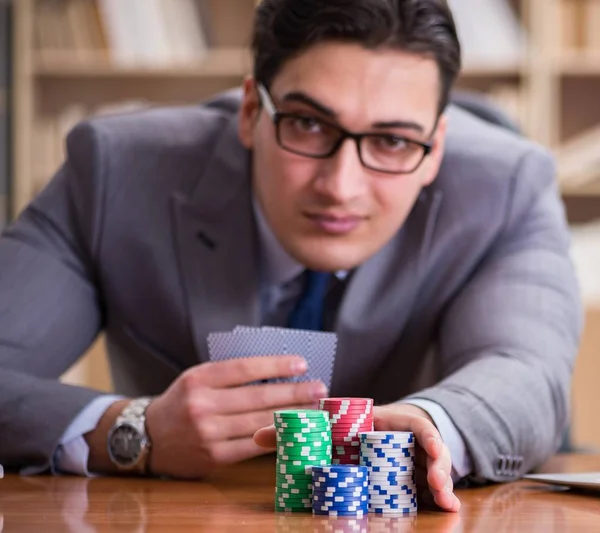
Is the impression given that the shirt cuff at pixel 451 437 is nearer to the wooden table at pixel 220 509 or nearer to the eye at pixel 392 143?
the wooden table at pixel 220 509

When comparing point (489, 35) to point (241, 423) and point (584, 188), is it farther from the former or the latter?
point (241, 423)

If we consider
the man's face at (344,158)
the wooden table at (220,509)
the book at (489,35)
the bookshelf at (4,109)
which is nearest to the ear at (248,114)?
the man's face at (344,158)

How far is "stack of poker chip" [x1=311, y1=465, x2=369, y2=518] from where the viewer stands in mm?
1160

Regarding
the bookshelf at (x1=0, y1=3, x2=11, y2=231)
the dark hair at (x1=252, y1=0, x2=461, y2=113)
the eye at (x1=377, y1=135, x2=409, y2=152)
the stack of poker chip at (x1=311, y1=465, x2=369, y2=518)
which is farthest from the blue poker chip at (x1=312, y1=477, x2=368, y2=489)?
the bookshelf at (x1=0, y1=3, x2=11, y2=231)

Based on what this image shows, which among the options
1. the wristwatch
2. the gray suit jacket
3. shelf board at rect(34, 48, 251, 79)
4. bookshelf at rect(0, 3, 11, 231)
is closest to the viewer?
the wristwatch

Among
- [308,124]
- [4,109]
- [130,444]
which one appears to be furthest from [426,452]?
[4,109]

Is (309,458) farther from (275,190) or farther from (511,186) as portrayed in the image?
(511,186)

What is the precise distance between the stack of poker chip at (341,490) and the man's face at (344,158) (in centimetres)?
72

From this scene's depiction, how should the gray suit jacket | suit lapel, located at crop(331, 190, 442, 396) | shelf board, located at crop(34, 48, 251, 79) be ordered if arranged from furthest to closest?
1. shelf board, located at crop(34, 48, 251, 79)
2. suit lapel, located at crop(331, 190, 442, 396)
3. the gray suit jacket

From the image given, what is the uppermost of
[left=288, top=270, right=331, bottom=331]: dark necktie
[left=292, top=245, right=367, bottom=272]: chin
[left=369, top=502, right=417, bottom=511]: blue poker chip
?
[left=292, top=245, right=367, bottom=272]: chin

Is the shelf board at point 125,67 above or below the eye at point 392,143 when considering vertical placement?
above

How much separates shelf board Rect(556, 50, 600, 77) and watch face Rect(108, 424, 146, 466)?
10.9 feet

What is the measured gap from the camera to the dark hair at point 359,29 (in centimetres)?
187

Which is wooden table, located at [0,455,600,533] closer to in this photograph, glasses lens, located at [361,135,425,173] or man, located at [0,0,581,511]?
man, located at [0,0,581,511]
